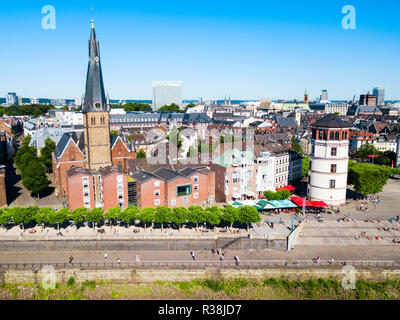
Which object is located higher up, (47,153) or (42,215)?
(47,153)

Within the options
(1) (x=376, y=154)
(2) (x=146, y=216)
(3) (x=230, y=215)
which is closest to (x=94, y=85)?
(2) (x=146, y=216)

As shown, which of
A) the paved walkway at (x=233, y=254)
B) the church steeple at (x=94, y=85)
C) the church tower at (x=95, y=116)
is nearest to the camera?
the paved walkway at (x=233, y=254)

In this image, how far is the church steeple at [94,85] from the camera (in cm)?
5834

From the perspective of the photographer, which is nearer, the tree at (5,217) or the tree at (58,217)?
the tree at (5,217)

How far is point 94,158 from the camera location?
6269cm

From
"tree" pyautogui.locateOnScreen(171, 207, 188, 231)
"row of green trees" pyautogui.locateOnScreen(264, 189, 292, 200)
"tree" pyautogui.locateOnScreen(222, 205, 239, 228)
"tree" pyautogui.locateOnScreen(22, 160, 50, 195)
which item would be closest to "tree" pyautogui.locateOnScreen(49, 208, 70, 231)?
"tree" pyautogui.locateOnScreen(171, 207, 188, 231)

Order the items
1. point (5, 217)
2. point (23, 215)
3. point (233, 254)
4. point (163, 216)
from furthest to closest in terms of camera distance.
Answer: point (163, 216) → point (23, 215) → point (5, 217) → point (233, 254)

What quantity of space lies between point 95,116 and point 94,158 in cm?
806

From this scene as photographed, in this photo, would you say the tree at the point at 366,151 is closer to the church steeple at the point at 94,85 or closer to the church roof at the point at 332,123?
the church roof at the point at 332,123

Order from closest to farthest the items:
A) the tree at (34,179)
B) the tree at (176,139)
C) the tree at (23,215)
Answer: the tree at (23,215)
the tree at (34,179)
the tree at (176,139)

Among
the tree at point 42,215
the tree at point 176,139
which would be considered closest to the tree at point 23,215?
the tree at point 42,215

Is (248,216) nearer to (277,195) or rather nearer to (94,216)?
(277,195)

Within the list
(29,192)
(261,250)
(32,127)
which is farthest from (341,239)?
(32,127)
